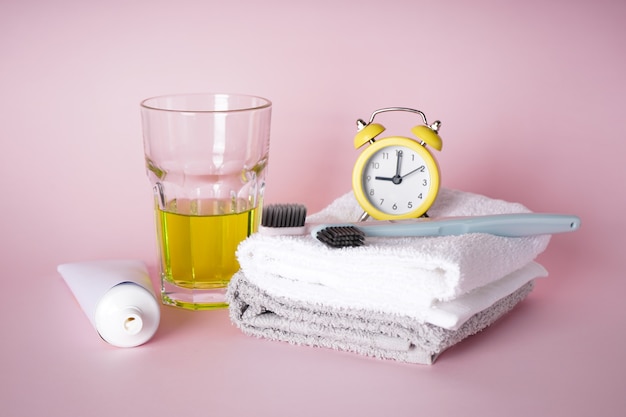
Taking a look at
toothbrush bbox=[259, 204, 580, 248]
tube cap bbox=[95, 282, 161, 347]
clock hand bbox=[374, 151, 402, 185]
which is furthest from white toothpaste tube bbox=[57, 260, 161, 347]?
clock hand bbox=[374, 151, 402, 185]

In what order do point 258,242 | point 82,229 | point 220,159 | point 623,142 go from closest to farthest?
1. point 258,242
2. point 220,159
3. point 82,229
4. point 623,142

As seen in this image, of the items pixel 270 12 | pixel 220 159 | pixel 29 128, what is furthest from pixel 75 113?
pixel 220 159

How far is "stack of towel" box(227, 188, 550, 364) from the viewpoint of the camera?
130 cm

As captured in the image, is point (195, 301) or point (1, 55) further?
point (1, 55)

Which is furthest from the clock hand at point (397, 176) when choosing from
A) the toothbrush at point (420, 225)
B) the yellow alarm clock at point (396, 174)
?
the toothbrush at point (420, 225)

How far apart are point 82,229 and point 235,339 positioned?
0.75m

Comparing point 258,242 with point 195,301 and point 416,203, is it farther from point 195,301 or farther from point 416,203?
point 416,203

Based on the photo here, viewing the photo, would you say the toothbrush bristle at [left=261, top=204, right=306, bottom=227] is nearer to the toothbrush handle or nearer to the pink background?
the toothbrush handle

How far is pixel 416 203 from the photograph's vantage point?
164 cm

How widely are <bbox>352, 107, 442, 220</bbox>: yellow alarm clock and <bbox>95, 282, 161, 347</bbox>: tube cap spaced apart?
46 cm

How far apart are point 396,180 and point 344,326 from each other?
14.7 inches

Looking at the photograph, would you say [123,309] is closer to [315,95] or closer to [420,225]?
[420,225]

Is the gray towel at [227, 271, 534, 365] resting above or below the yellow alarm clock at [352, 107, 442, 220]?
below

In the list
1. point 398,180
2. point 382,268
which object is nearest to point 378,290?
point 382,268
